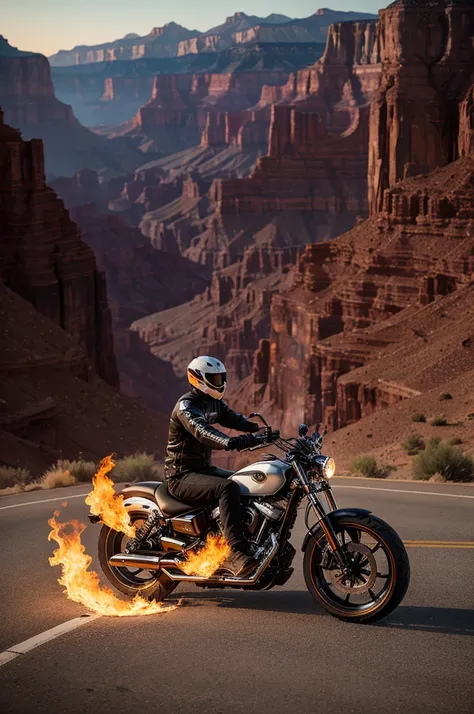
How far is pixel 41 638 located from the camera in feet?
30.2

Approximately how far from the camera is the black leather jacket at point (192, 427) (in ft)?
32.3

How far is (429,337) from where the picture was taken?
47625mm

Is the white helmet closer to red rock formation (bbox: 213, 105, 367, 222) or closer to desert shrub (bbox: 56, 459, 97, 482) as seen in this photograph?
desert shrub (bbox: 56, 459, 97, 482)

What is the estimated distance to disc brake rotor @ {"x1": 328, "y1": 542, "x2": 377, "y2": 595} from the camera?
360 inches

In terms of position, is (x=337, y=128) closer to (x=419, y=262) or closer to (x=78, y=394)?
(x=419, y=262)

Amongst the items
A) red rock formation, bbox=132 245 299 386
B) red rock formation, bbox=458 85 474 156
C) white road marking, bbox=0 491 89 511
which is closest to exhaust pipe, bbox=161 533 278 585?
white road marking, bbox=0 491 89 511

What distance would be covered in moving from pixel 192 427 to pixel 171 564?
1044 mm

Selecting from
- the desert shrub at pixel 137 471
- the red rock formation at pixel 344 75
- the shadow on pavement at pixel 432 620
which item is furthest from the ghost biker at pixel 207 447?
the red rock formation at pixel 344 75

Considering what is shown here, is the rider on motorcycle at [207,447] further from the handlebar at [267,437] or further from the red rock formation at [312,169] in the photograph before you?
the red rock formation at [312,169]

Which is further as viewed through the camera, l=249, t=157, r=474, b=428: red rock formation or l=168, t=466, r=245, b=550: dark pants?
l=249, t=157, r=474, b=428: red rock formation

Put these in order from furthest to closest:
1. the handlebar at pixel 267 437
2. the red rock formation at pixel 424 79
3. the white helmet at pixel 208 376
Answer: the red rock formation at pixel 424 79 → the white helmet at pixel 208 376 → the handlebar at pixel 267 437

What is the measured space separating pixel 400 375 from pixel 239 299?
7666 cm

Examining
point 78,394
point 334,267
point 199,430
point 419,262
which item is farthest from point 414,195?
point 199,430

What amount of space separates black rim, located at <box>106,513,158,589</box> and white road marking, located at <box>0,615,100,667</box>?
0.62 meters
